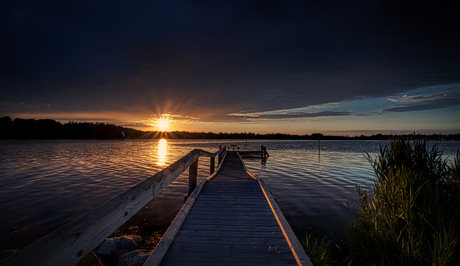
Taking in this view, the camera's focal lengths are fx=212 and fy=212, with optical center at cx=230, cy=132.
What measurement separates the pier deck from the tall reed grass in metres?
1.79

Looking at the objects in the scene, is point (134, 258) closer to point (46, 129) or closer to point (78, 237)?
point (78, 237)

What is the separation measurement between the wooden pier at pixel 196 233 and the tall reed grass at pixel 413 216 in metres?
1.95

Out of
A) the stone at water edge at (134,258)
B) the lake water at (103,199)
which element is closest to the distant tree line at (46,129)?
the lake water at (103,199)

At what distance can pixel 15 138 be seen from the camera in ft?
282

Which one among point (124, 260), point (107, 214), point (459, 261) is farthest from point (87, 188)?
point (459, 261)

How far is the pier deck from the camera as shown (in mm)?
3174

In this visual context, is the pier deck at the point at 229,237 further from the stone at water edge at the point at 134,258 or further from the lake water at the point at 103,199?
the lake water at the point at 103,199

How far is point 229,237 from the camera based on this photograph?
3.89 metres

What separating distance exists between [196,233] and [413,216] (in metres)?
4.02

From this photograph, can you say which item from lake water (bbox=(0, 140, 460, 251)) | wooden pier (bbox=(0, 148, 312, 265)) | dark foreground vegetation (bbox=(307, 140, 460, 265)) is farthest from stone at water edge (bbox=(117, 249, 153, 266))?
dark foreground vegetation (bbox=(307, 140, 460, 265))

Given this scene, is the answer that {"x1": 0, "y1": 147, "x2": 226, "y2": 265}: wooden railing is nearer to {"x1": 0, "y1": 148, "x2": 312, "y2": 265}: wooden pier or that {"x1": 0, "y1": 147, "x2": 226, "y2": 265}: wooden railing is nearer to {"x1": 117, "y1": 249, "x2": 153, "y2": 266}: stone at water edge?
{"x1": 0, "y1": 148, "x2": 312, "y2": 265}: wooden pier

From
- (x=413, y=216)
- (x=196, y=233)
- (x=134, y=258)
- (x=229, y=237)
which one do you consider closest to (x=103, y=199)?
(x=134, y=258)

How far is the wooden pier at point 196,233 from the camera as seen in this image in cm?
129

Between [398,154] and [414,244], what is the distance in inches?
82.1
